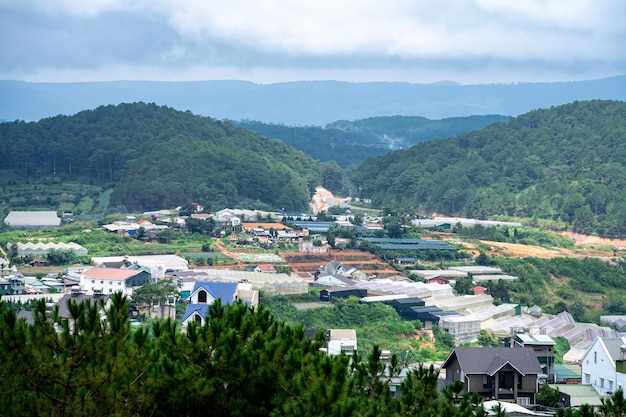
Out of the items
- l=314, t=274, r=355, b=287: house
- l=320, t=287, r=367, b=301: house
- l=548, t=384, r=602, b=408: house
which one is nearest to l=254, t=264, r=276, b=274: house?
l=314, t=274, r=355, b=287: house

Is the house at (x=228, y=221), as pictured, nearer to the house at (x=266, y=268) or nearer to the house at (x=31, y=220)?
the house at (x=31, y=220)

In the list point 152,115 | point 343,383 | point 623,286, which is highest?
point 152,115

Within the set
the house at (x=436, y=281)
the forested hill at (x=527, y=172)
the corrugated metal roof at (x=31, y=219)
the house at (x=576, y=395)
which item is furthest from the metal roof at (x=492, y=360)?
the forested hill at (x=527, y=172)

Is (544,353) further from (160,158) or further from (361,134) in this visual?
(361,134)

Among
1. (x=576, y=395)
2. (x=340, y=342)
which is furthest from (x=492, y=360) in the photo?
(x=340, y=342)

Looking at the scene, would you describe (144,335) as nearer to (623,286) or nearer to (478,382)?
(478,382)

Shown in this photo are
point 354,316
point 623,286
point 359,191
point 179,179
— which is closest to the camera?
point 354,316

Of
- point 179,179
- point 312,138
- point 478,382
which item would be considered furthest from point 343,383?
point 312,138
